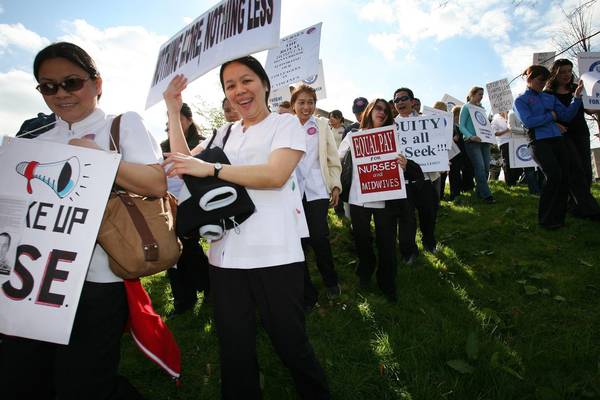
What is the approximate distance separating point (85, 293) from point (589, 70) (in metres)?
7.18

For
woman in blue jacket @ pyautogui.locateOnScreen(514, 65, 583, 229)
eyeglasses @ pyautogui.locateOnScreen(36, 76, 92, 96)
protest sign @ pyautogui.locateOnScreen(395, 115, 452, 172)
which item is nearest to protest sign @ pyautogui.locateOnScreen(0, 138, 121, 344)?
eyeglasses @ pyautogui.locateOnScreen(36, 76, 92, 96)

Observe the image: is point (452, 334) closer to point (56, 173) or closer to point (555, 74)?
point (56, 173)

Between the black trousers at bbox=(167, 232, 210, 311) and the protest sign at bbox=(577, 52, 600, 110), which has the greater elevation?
the protest sign at bbox=(577, 52, 600, 110)

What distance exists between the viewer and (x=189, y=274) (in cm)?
405

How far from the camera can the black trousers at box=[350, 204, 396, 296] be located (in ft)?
12.8

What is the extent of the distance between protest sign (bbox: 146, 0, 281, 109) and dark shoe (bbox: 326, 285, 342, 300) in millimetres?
2767

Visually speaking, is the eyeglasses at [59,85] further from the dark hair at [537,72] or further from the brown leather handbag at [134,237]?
the dark hair at [537,72]

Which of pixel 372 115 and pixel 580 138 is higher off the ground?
pixel 372 115

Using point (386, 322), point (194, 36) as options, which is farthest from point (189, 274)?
point (194, 36)

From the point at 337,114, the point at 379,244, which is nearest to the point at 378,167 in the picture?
the point at 379,244

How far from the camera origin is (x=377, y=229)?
4.00 meters

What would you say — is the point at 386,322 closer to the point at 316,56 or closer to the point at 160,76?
the point at 160,76

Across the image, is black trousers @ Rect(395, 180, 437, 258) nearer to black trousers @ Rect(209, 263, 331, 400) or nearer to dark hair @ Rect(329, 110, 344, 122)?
black trousers @ Rect(209, 263, 331, 400)

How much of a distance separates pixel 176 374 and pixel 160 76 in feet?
6.87
